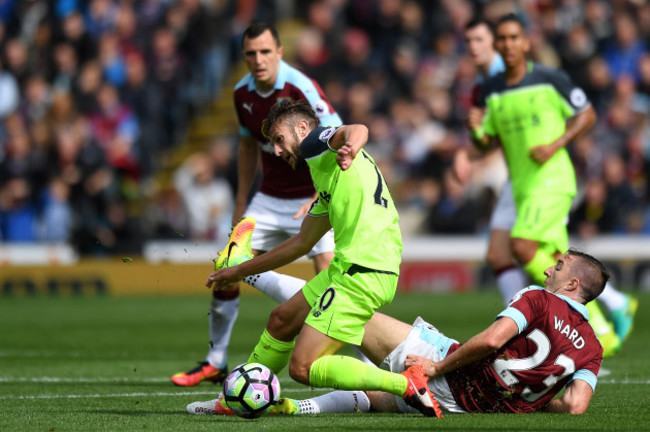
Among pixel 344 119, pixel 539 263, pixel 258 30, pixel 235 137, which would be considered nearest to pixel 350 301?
pixel 258 30

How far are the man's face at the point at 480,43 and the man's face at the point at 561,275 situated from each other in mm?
4141

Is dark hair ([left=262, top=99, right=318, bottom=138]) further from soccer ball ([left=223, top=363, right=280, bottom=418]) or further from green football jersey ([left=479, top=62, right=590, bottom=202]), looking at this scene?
green football jersey ([left=479, top=62, right=590, bottom=202])

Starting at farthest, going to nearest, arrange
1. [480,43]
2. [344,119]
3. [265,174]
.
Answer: [344,119] → [480,43] → [265,174]

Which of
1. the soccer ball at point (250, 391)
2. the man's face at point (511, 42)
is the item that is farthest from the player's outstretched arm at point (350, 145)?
the man's face at point (511, 42)

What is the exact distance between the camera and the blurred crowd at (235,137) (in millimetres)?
18000

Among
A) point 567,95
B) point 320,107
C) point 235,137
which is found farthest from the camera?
point 235,137

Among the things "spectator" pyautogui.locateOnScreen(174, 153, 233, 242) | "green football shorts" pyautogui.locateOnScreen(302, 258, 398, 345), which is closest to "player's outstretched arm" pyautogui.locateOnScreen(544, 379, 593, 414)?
"green football shorts" pyautogui.locateOnScreen(302, 258, 398, 345)

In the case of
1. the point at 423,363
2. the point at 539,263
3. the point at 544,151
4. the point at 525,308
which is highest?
the point at 544,151

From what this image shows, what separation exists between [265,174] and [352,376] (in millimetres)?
2940

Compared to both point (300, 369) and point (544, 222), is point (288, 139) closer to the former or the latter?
point (300, 369)

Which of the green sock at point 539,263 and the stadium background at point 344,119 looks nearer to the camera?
the green sock at point 539,263

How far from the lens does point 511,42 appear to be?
950 cm

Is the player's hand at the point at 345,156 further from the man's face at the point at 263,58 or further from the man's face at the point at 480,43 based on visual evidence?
the man's face at the point at 480,43

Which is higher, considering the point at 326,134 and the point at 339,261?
the point at 326,134
